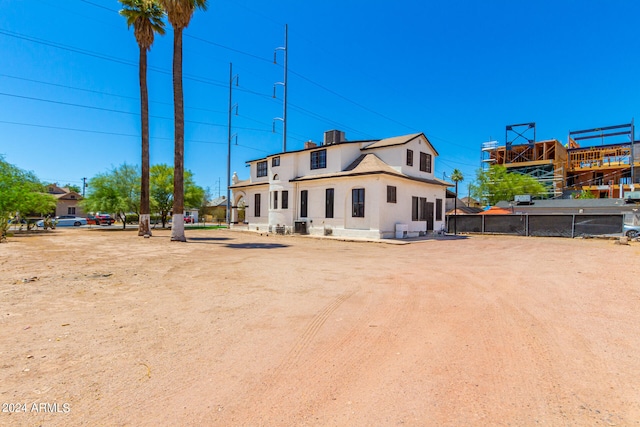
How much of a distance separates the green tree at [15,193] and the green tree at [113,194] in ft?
12.9

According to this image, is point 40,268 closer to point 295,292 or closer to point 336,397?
point 295,292

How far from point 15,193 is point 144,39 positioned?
14.8 metres

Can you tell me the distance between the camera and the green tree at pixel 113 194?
31.2 meters

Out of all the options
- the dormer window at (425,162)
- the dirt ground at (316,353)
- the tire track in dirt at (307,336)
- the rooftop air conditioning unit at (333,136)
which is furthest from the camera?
the rooftop air conditioning unit at (333,136)

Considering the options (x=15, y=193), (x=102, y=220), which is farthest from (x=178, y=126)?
(x=102, y=220)

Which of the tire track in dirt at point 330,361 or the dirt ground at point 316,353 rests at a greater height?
the dirt ground at point 316,353

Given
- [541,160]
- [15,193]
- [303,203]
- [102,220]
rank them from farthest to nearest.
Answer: [541,160], [102,220], [303,203], [15,193]

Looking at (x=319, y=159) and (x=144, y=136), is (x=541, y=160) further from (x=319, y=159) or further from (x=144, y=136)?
(x=144, y=136)

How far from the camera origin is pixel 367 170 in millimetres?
21531

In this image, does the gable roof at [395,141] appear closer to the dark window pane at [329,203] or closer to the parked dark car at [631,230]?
the dark window pane at [329,203]

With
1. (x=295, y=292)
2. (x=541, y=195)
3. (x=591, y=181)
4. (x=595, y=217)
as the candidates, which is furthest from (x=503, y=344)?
(x=591, y=181)

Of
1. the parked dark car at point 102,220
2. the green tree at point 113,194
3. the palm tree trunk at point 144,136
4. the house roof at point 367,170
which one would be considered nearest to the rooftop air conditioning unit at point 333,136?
the house roof at point 367,170

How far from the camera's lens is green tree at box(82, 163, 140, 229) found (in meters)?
31.2

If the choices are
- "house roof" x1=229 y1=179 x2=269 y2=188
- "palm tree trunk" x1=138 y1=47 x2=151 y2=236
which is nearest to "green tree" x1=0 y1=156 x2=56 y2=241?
"palm tree trunk" x1=138 y1=47 x2=151 y2=236
